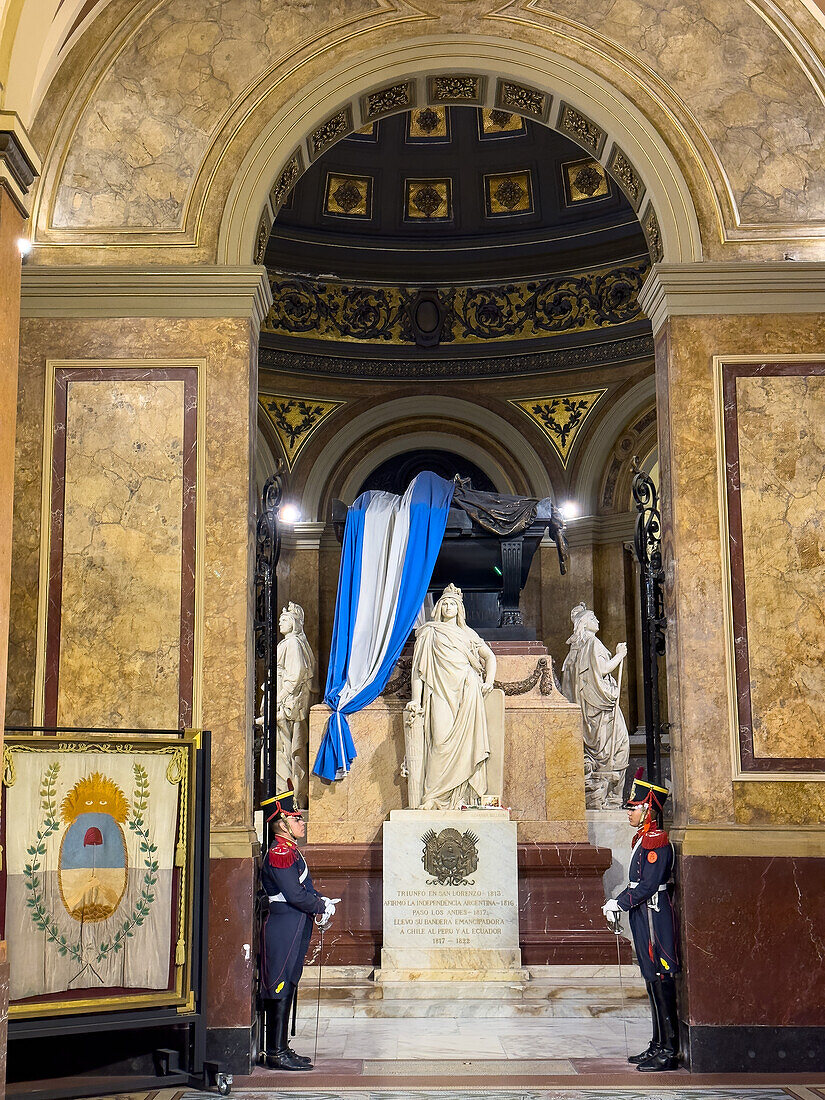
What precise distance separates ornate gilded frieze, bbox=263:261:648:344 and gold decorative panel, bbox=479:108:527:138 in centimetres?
184

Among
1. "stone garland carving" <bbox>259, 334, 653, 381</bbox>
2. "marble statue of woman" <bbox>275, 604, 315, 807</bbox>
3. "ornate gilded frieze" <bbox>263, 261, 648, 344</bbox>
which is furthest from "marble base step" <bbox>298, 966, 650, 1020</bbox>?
"ornate gilded frieze" <bbox>263, 261, 648, 344</bbox>

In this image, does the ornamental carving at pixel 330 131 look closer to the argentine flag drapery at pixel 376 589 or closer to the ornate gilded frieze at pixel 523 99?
the ornate gilded frieze at pixel 523 99

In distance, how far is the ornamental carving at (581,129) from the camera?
28.4 ft

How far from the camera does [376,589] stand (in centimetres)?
1099

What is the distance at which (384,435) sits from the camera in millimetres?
16250

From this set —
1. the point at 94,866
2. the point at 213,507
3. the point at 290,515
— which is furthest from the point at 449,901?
the point at 290,515

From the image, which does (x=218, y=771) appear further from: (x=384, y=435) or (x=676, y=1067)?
(x=384, y=435)

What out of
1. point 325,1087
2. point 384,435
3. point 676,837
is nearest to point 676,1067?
point 676,837

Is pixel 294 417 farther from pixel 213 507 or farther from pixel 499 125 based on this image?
pixel 213 507

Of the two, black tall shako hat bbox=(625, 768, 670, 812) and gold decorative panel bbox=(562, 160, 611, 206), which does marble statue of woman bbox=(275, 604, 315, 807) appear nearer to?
gold decorative panel bbox=(562, 160, 611, 206)

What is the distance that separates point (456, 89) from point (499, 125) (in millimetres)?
6677

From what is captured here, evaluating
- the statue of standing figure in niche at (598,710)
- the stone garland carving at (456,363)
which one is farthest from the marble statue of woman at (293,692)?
the stone garland carving at (456,363)

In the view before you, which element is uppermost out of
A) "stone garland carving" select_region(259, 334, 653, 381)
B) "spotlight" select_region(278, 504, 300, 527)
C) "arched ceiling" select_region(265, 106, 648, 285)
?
"arched ceiling" select_region(265, 106, 648, 285)

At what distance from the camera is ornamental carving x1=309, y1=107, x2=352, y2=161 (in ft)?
28.3
